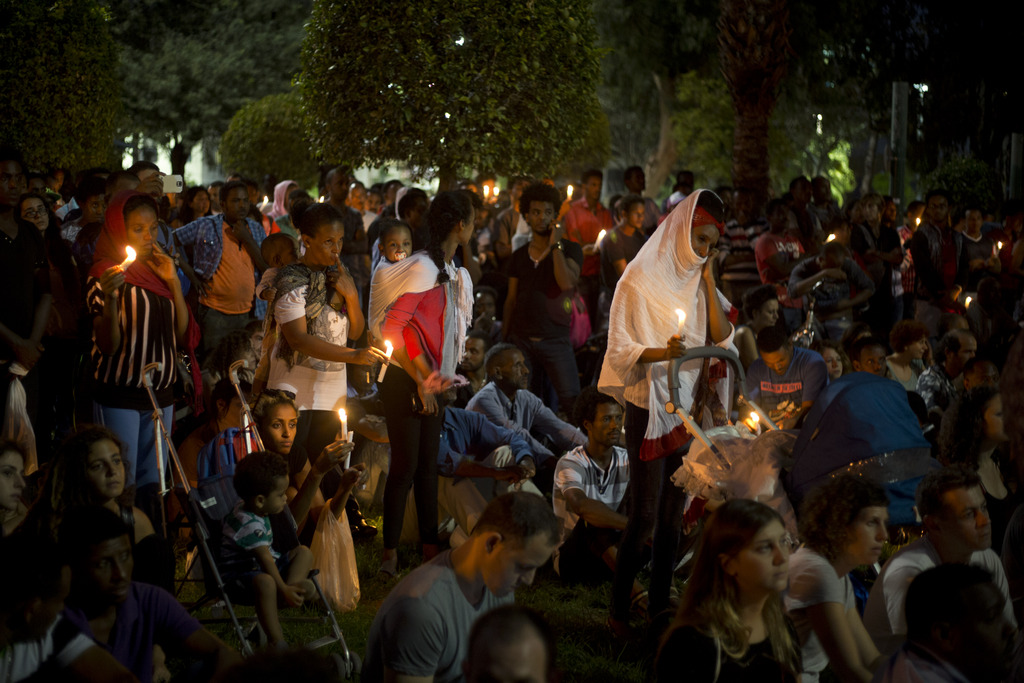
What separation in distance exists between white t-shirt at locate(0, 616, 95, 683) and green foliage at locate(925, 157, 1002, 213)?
63.6 ft

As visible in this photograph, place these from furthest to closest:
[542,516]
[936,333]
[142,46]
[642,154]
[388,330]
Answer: [642,154] → [142,46] → [936,333] → [388,330] → [542,516]

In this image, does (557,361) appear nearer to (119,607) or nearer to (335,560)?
(335,560)

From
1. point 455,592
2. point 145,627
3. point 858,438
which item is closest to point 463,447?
point 858,438

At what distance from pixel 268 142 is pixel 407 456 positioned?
17572mm

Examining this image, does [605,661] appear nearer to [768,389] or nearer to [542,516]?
[542,516]

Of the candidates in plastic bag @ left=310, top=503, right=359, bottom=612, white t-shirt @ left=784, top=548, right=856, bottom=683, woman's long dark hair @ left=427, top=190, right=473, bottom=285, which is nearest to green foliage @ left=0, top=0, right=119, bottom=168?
woman's long dark hair @ left=427, top=190, right=473, bottom=285

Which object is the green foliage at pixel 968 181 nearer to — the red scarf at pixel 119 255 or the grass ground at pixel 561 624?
the grass ground at pixel 561 624

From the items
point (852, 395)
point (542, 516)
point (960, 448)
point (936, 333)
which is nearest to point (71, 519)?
point (542, 516)

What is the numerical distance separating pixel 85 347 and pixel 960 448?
5086 mm

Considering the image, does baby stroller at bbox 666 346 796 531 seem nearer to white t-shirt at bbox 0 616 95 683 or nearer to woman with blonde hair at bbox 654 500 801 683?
woman with blonde hair at bbox 654 500 801 683

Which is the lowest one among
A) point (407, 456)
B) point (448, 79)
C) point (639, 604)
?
point (639, 604)

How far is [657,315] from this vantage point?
5500 mm

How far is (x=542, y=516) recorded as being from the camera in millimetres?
3701

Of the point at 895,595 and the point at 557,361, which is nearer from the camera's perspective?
the point at 895,595
